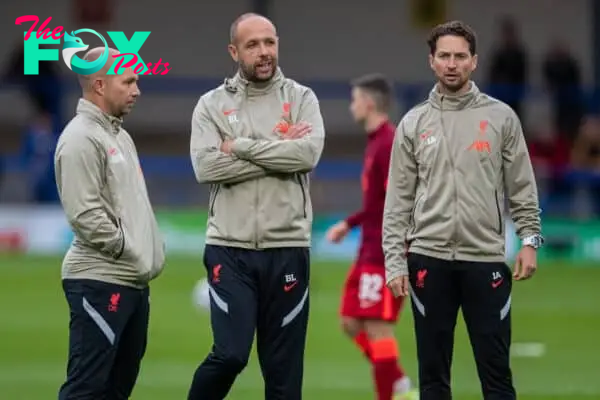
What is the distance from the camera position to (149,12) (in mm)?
32031

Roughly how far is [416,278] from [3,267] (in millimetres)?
13223

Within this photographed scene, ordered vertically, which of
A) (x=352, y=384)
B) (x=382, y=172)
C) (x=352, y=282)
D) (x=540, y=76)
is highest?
(x=540, y=76)

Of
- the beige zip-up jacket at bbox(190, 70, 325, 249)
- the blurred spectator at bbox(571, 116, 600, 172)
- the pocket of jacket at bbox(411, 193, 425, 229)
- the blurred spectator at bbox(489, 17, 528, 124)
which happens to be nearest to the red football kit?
the beige zip-up jacket at bbox(190, 70, 325, 249)

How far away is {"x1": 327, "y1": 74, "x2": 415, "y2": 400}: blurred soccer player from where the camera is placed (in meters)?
10.6

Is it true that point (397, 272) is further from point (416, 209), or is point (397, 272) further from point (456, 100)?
point (456, 100)

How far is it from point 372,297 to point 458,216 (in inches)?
93.9

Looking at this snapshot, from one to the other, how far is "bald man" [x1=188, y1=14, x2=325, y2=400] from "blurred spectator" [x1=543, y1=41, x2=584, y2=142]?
1665 cm

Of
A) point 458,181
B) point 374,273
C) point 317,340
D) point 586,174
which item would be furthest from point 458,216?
point 586,174

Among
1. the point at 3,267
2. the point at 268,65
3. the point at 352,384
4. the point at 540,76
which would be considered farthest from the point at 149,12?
the point at 268,65

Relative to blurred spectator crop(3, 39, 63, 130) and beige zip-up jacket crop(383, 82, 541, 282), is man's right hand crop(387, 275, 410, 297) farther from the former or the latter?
blurred spectator crop(3, 39, 63, 130)

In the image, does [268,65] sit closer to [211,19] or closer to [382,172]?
[382,172]

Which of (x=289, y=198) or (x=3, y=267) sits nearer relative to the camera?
(x=289, y=198)

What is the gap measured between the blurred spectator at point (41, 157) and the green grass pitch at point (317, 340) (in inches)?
98.8

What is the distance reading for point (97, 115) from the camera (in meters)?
8.36
